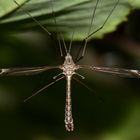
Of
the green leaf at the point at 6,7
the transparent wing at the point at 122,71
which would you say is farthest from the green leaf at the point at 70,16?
the transparent wing at the point at 122,71

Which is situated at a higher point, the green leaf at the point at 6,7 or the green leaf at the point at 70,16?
the green leaf at the point at 70,16

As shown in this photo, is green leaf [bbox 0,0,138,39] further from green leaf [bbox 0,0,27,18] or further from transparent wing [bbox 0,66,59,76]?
transparent wing [bbox 0,66,59,76]

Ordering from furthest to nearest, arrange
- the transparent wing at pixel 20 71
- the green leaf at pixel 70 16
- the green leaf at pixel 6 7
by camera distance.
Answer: the transparent wing at pixel 20 71 → the green leaf at pixel 70 16 → the green leaf at pixel 6 7

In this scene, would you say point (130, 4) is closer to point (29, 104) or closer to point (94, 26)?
point (94, 26)

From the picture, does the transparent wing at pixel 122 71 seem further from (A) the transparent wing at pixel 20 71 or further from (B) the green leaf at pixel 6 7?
(B) the green leaf at pixel 6 7

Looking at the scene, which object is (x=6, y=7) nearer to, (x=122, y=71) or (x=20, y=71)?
(x=20, y=71)

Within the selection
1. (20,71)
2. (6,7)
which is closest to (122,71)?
(20,71)

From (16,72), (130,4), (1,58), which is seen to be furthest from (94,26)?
(1,58)

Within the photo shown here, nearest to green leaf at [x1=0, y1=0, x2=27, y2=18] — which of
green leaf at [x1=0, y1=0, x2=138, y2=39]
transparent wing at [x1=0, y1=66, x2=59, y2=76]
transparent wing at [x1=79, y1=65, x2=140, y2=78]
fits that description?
green leaf at [x1=0, y1=0, x2=138, y2=39]

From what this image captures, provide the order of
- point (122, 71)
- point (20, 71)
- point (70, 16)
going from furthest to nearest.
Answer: point (122, 71) → point (20, 71) → point (70, 16)

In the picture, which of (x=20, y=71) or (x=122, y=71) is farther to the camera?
(x=122, y=71)
